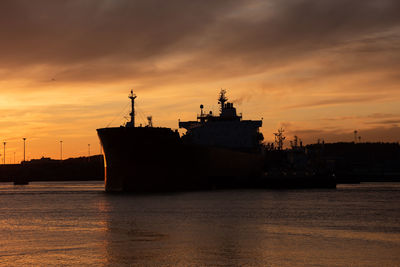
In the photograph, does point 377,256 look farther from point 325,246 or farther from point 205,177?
point 205,177

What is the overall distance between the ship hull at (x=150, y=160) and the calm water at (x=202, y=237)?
45.1 feet

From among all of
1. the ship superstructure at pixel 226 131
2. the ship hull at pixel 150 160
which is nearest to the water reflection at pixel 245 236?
the ship hull at pixel 150 160

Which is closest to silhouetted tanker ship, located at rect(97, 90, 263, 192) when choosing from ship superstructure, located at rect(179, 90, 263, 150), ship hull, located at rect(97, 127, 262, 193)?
ship hull, located at rect(97, 127, 262, 193)

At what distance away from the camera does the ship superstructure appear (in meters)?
79.2

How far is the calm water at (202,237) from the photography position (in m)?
21.2

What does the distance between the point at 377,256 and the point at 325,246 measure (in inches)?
107

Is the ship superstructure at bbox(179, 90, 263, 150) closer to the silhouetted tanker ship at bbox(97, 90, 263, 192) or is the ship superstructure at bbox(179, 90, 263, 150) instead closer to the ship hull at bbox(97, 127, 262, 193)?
the silhouetted tanker ship at bbox(97, 90, 263, 192)

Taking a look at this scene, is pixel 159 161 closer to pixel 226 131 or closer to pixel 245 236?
pixel 226 131

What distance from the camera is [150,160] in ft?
190

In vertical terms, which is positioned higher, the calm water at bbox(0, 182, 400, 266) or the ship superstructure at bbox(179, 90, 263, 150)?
the ship superstructure at bbox(179, 90, 263, 150)

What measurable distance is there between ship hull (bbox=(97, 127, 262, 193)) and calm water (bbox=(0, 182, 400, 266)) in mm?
13756

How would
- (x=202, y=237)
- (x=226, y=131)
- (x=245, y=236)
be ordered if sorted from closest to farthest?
(x=202, y=237) < (x=245, y=236) < (x=226, y=131)

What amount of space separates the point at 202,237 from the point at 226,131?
5331 cm

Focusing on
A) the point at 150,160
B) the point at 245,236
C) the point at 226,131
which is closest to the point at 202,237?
the point at 245,236
